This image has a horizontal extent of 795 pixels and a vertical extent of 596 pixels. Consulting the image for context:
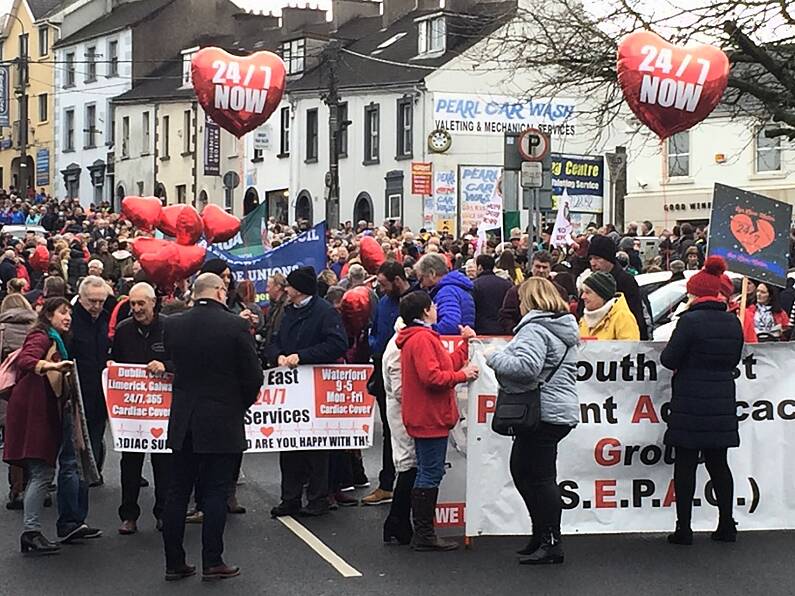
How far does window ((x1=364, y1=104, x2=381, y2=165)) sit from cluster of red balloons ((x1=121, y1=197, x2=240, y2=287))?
3734 centimetres

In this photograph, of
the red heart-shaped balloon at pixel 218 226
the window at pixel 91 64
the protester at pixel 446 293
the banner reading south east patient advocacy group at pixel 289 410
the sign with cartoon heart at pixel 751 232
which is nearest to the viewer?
the banner reading south east patient advocacy group at pixel 289 410

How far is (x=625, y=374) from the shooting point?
9945mm

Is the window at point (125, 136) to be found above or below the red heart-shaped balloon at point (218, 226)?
above

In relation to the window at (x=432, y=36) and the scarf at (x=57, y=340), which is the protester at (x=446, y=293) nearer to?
the scarf at (x=57, y=340)

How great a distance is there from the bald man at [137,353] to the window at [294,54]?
47113 millimetres

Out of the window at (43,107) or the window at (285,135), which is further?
the window at (43,107)

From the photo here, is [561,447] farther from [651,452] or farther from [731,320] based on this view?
[731,320]

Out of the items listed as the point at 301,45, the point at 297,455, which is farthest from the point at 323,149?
the point at 297,455

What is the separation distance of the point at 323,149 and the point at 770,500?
147 feet

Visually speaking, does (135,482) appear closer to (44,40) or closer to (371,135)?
(371,135)

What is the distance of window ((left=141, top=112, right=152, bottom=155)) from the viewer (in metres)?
64.9

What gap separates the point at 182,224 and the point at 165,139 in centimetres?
5098

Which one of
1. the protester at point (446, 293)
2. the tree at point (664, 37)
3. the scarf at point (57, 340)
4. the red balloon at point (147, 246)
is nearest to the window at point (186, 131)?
the tree at point (664, 37)

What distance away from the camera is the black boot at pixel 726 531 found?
9797 millimetres
